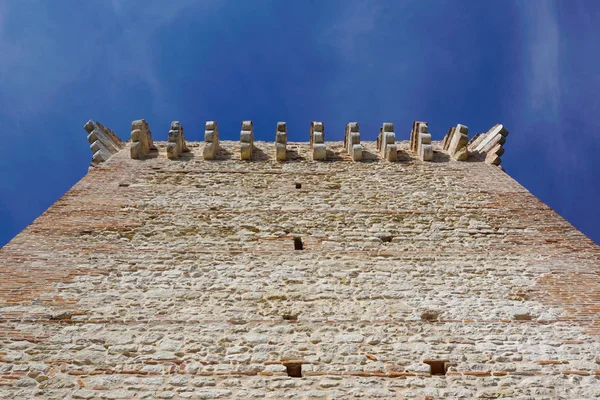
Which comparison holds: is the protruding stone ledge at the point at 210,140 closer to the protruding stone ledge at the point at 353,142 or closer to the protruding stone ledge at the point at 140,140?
the protruding stone ledge at the point at 140,140

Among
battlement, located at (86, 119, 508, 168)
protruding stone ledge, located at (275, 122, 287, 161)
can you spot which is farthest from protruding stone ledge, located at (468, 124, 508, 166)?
protruding stone ledge, located at (275, 122, 287, 161)

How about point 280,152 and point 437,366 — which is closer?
point 437,366

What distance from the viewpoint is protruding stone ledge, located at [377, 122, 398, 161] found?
8.66m

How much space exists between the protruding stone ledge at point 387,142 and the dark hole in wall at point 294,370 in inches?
191

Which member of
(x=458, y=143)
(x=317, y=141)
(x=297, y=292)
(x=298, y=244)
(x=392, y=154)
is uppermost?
(x=317, y=141)

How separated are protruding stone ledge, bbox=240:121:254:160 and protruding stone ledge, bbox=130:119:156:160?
5.57ft

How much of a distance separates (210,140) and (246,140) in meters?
0.63

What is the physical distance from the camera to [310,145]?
9602 mm

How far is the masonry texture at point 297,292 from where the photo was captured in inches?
178

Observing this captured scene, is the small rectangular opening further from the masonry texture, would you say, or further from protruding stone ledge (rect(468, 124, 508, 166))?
protruding stone ledge (rect(468, 124, 508, 166))

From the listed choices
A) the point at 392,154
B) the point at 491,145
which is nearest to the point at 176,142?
the point at 392,154

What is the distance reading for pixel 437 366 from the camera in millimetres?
4688

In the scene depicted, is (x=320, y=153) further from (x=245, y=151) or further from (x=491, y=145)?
(x=491, y=145)

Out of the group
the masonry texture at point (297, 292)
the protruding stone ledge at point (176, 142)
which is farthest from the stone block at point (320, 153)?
the protruding stone ledge at point (176, 142)
